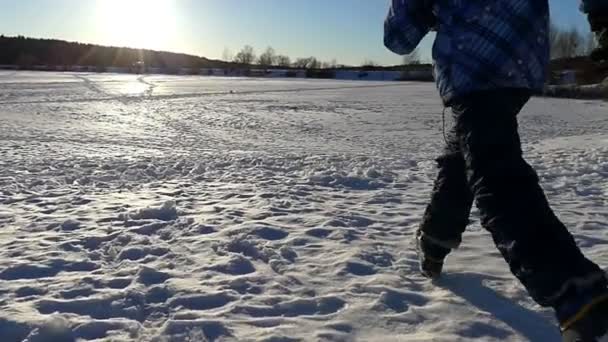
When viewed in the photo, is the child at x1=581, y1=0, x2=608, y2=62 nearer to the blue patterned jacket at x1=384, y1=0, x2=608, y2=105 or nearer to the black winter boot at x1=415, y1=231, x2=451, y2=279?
the blue patterned jacket at x1=384, y1=0, x2=608, y2=105

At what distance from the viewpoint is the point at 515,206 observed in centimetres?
173

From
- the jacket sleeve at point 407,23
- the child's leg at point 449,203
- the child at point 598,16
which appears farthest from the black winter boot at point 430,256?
the child at point 598,16

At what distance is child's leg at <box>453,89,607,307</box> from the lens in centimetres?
162

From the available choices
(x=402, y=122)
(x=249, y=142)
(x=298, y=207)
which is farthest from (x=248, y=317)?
(x=402, y=122)

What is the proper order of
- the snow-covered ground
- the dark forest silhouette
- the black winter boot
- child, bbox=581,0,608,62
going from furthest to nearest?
the dark forest silhouette, the black winter boot, the snow-covered ground, child, bbox=581,0,608,62

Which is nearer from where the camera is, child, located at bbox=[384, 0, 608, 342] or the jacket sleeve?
child, located at bbox=[384, 0, 608, 342]

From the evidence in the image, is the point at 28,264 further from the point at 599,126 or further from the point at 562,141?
the point at 599,126

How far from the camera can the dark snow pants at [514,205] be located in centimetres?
162

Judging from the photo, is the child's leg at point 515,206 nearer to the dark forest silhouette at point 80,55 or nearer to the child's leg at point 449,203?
the child's leg at point 449,203

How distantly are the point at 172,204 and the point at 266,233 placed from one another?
1.01 meters

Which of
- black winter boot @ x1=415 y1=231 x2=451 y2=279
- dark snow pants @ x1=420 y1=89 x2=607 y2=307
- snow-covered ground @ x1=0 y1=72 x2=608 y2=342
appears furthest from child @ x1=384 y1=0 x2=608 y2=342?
snow-covered ground @ x1=0 y1=72 x2=608 y2=342

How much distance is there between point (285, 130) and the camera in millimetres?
10148

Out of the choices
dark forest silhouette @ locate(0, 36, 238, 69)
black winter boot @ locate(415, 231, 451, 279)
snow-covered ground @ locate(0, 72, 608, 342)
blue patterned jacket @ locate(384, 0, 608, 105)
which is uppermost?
dark forest silhouette @ locate(0, 36, 238, 69)

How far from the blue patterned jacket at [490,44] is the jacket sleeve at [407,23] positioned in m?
0.02
